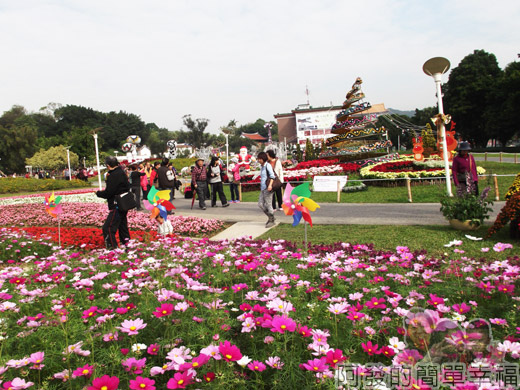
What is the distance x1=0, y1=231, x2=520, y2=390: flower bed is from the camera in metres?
1.85

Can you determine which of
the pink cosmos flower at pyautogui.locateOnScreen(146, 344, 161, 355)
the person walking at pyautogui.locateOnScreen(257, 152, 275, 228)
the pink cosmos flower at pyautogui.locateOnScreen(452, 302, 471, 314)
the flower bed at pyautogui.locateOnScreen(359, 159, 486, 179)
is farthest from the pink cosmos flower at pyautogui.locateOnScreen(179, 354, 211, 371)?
the flower bed at pyautogui.locateOnScreen(359, 159, 486, 179)

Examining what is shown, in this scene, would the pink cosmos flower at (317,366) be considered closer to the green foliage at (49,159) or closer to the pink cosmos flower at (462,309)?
the pink cosmos flower at (462,309)

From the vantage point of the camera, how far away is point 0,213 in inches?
559

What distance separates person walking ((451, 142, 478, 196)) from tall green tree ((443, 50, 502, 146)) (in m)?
39.9

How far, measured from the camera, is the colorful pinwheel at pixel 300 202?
14.7 feet

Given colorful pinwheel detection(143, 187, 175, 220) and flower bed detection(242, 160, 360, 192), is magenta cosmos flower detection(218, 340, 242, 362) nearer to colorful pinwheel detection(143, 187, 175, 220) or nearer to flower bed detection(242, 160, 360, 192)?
colorful pinwheel detection(143, 187, 175, 220)

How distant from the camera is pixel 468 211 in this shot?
6.91 m

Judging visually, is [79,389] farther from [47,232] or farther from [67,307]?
[47,232]

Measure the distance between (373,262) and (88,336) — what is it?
10.6 ft

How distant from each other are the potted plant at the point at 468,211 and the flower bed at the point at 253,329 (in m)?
2.92

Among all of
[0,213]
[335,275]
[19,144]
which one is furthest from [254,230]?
[19,144]

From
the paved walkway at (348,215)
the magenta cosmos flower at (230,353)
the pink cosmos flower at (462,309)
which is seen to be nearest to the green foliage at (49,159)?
the paved walkway at (348,215)

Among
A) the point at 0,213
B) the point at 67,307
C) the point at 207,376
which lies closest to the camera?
the point at 207,376

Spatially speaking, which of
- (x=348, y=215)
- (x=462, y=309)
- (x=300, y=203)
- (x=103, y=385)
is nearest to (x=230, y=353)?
(x=103, y=385)
